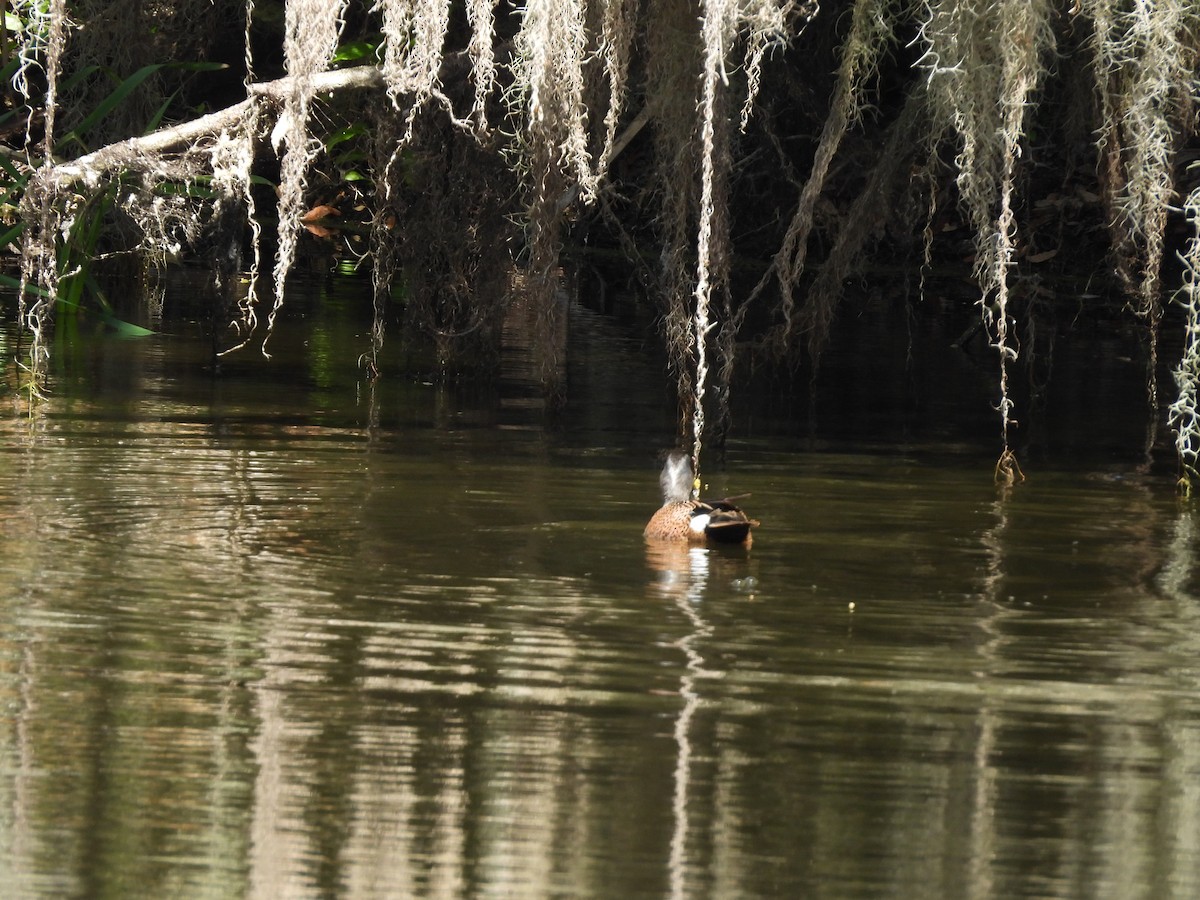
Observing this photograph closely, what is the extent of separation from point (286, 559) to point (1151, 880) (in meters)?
3.58

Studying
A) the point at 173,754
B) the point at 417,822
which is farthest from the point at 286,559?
the point at 417,822

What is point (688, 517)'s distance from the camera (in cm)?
751

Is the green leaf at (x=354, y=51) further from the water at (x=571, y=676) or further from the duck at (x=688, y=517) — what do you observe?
the duck at (x=688, y=517)

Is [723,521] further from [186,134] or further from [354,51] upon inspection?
[354,51]

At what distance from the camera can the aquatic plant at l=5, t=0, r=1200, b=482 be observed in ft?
27.6

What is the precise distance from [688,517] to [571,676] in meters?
1.93

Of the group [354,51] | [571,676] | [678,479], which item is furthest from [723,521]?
[354,51]

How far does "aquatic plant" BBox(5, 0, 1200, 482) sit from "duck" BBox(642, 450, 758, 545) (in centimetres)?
41

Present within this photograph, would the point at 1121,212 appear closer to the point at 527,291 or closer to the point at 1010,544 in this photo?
the point at 1010,544

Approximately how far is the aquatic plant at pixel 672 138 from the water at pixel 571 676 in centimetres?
69

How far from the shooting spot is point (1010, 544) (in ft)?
25.5

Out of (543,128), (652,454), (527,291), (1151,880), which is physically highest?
(543,128)

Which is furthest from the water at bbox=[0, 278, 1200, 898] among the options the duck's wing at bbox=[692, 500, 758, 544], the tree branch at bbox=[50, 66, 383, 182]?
the tree branch at bbox=[50, 66, 383, 182]

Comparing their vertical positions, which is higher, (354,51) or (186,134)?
(354,51)
